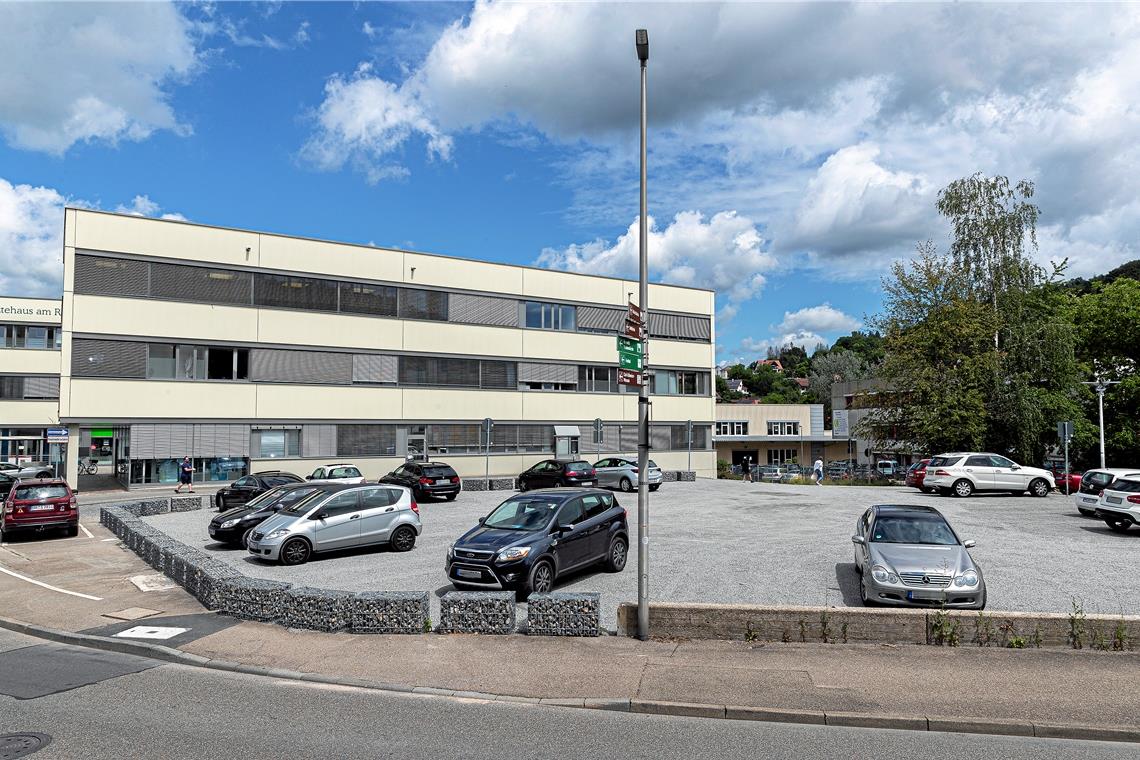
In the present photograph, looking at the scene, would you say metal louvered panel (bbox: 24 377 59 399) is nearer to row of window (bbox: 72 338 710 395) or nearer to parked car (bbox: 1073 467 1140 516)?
row of window (bbox: 72 338 710 395)

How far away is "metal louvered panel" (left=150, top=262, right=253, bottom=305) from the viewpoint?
1318 inches

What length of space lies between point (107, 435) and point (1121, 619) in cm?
3640

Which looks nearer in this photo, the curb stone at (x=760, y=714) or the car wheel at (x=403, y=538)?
the curb stone at (x=760, y=714)

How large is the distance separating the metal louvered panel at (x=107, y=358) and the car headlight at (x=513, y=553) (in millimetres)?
27561

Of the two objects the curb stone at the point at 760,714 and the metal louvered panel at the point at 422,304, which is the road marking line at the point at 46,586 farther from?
the metal louvered panel at the point at 422,304

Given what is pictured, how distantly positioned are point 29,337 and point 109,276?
2765 centimetres

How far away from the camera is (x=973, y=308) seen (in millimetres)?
40625

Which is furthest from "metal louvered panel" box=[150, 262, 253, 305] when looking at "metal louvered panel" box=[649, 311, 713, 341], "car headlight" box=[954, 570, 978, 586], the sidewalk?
"car headlight" box=[954, 570, 978, 586]

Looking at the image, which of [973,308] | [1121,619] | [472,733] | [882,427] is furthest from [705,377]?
[472,733]

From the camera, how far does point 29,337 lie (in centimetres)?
5303

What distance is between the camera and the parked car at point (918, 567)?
10.8 metres

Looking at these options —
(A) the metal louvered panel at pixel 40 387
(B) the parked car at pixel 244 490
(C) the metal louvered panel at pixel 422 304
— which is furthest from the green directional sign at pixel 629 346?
(A) the metal louvered panel at pixel 40 387

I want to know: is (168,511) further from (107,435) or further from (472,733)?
(472,733)

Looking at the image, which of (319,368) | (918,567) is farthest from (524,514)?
(319,368)
